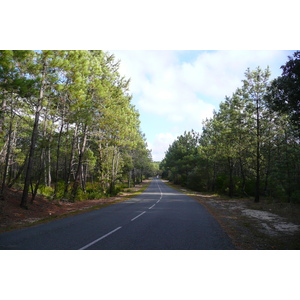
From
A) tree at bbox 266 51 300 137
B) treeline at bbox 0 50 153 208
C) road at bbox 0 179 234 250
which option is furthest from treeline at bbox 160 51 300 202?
treeline at bbox 0 50 153 208

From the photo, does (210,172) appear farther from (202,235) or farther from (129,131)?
(202,235)

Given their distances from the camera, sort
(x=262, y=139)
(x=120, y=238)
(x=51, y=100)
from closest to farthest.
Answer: (x=120, y=238)
(x=51, y=100)
(x=262, y=139)

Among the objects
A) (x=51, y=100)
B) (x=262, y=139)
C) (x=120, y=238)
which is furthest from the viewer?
(x=262, y=139)

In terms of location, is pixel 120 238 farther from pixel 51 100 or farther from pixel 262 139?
pixel 262 139

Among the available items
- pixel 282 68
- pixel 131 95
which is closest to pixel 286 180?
pixel 282 68

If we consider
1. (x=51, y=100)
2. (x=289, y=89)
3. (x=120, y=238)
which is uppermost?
(x=51, y=100)

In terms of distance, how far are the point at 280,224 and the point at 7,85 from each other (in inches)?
565

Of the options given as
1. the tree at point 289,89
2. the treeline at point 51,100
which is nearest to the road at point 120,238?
the tree at point 289,89

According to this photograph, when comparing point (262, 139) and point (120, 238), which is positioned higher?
point (262, 139)

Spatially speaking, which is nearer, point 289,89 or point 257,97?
point 289,89

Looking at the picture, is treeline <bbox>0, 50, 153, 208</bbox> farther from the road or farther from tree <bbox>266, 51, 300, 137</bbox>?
tree <bbox>266, 51, 300, 137</bbox>

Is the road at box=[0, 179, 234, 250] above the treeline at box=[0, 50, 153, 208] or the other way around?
the other way around

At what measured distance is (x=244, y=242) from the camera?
7.18 metres

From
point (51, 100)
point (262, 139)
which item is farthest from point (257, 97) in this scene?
point (51, 100)
